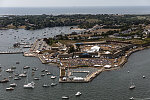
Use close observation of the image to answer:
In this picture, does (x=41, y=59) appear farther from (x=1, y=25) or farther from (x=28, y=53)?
(x=1, y=25)

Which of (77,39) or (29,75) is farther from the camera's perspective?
(77,39)

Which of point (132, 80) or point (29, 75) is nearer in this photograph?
point (132, 80)

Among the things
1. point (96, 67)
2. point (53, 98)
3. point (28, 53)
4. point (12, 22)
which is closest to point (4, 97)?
point (53, 98)

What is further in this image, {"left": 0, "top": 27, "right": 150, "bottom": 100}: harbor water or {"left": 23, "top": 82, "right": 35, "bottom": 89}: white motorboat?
{"left": 23, "top": 82, "right": 35, "bottom": 89}: white motorboat

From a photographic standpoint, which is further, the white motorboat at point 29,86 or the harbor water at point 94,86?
the white motorboat at point 29,86

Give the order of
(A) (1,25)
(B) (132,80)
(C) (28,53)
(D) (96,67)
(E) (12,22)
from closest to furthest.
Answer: (B) (132,80), (D) (96,67), (C) (28,53), (A) (1,25), (E) (12,22)

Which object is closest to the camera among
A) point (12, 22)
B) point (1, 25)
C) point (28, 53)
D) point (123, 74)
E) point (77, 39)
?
point (123, 74)

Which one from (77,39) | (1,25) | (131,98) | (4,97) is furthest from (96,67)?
(1,25)

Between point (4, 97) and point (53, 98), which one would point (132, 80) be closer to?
point (53, 98)

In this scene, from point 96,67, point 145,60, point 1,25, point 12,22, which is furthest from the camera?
point 12,22
